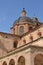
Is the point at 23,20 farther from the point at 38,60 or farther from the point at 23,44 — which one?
the point at 38,60

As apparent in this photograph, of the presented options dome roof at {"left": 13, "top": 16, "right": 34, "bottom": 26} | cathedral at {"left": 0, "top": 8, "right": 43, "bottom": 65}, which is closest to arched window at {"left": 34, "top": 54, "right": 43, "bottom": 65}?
cathedral at {"left": 0, "top": 8, "right": 43, "bottom": 65}

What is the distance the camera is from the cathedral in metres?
26.5

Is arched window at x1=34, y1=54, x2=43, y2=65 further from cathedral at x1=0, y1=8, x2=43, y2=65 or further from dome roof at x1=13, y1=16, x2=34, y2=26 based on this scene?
dome roof at x1=13, y1=16, x2=34, y2=26

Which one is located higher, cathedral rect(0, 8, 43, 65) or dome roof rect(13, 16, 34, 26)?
dome roof rect(13, 16, 34, 26)

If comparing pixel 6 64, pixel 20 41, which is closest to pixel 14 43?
pixel 20 41

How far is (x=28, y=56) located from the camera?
25969 mm

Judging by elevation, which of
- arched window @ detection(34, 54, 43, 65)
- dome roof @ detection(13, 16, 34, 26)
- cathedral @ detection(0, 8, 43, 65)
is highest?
dome roof @ detection(13, 16, 34, 26)

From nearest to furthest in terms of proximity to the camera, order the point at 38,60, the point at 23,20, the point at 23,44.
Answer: the point at 38,60
the point at 23,44
the point at 23,20

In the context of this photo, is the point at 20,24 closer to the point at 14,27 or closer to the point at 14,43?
the point at 14,27

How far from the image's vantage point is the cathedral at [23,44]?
2645 centimetres

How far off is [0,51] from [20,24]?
10467 millimetres

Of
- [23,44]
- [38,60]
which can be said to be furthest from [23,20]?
[38,60]

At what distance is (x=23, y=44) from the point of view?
125 feet

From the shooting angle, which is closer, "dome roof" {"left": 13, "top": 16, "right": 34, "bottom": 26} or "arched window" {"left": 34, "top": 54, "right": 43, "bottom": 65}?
"arched window" {"left": 34, "top": 54, "right": 43, "bottom": 65}
